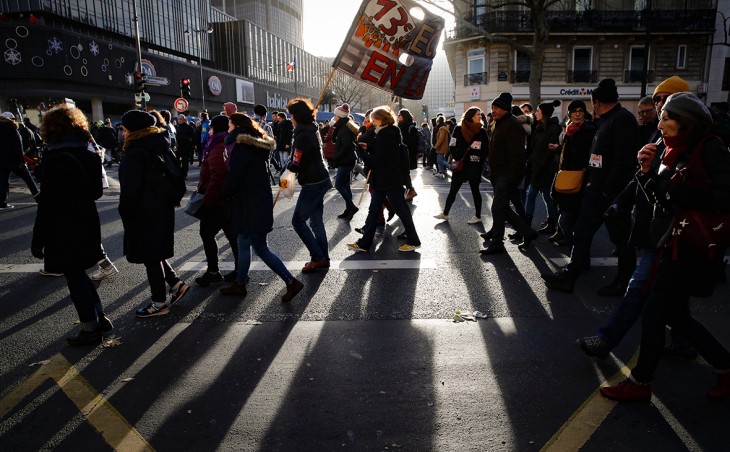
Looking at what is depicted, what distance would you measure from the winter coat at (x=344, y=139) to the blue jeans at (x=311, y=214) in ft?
6.30

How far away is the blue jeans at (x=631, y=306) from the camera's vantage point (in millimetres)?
3345

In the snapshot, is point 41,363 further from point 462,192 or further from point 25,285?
point 462,192

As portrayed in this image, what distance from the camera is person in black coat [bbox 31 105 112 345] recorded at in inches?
150

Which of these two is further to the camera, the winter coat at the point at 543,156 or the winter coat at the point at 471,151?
the winter coat at the point at 471,151

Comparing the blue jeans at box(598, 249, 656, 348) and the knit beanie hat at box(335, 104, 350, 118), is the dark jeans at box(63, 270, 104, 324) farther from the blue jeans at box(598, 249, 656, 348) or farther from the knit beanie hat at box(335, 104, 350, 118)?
the knit beanie hat at box(335, 104, 350, 118)

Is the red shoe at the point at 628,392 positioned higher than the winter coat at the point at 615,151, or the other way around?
the winter coat at the point at 615,151

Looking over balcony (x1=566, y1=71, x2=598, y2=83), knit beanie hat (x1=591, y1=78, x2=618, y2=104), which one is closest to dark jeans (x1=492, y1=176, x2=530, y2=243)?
knit beanie hat (x1=591, y1=78, x2=618, y2=104)

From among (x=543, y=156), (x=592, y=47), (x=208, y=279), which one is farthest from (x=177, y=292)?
(x=592, y=47)

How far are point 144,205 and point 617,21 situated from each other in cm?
3596

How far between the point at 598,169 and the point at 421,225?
3.96 meters

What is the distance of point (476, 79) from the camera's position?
1378 inches

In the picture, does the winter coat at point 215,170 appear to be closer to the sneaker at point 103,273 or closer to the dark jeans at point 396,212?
the sneaker at point 103,273

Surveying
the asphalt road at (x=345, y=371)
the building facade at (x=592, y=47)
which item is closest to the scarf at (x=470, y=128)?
the asphalt road at (x=345, y=371)

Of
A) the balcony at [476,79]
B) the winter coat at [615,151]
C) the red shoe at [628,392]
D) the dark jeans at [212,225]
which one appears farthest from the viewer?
the balcony at [476,79]
